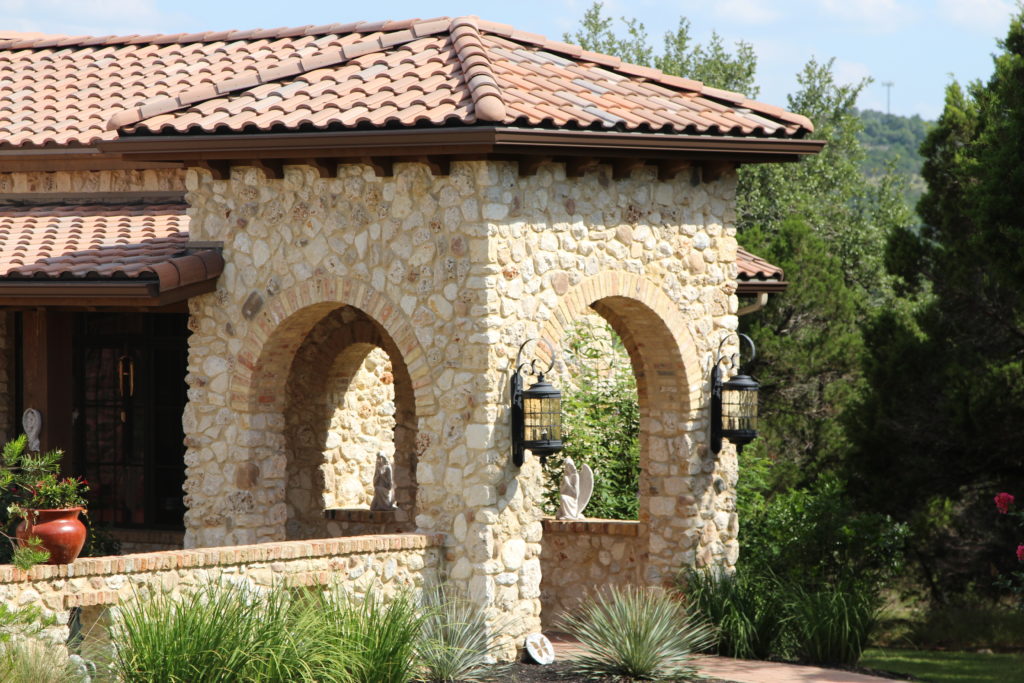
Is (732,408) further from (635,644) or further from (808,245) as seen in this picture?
(808,245)

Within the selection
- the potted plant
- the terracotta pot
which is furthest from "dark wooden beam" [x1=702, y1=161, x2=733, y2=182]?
the terracotta pot

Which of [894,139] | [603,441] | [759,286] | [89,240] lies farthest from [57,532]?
[894,139]

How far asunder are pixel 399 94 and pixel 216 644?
4.64 m

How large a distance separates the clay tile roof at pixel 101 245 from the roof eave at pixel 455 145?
0.90 metres

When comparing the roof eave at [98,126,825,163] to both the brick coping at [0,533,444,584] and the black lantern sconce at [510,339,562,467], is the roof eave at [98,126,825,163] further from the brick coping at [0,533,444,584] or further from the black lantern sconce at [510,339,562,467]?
the brick coping at [0,533,444,584]

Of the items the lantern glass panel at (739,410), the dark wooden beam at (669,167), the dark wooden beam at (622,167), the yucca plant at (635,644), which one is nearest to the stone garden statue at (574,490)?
the lantern glass panel at (739,410)

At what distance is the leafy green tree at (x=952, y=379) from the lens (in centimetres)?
1578

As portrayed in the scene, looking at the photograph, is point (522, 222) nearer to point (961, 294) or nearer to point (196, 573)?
point (196, 573)

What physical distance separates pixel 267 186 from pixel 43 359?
128 inches

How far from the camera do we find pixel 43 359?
1320cm

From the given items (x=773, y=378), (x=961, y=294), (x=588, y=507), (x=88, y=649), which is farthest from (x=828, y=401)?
(x=88, y=649)

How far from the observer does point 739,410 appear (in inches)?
473

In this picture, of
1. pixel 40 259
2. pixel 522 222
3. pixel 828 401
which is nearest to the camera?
pixel 522 222

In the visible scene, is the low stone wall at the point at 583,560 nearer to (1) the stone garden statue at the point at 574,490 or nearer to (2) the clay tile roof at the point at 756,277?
(1) the stone garden statue at the point at 574,490
